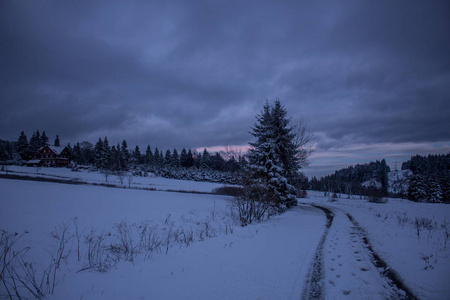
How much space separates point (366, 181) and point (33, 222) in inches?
6489

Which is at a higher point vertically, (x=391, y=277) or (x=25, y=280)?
(x=391, y=277)

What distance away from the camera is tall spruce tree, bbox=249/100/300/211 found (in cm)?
1652

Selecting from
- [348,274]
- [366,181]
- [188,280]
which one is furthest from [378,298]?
[366,181]

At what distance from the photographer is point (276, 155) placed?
1688 cm

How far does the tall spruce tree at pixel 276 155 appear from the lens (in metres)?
16.5

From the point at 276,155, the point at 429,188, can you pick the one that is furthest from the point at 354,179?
the point at 276,155

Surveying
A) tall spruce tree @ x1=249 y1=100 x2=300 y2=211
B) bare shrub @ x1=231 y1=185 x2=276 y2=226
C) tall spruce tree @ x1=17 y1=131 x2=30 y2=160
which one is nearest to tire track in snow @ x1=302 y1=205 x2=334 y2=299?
bare shrub @ x1=231 y1=185 x2=276 y2=226

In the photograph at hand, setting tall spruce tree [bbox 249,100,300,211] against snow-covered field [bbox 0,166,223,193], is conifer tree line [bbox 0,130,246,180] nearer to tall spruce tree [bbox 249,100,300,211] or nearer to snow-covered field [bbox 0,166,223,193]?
snow-covered field [bbox 0,166,223,193]

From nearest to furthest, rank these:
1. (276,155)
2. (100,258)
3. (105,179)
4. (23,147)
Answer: (100,258)
(276,155)
(105,179)
(23,147)

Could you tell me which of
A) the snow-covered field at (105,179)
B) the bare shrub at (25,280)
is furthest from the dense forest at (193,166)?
the bare shrub at (25,280)

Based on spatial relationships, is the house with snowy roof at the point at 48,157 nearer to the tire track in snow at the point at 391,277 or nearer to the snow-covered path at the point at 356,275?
the snow-covered path at the point at 356,275

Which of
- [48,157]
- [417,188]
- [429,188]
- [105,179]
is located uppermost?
[48,157]

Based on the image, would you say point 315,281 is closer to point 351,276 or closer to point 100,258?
point 351,276

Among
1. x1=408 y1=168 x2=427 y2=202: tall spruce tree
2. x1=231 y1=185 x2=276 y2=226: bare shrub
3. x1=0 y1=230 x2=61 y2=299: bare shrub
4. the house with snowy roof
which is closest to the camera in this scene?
x1=0 y1=230 x2=61 y2=299: bare shrub
